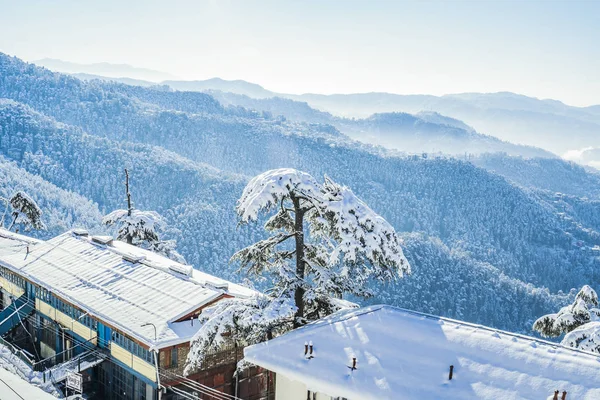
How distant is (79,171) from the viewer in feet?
618

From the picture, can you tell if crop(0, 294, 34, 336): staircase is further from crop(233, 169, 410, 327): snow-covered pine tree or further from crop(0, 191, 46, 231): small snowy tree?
crop(0, 191, 46, 231): small snowy tree

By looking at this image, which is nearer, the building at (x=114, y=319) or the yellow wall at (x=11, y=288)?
the building at (x=114, y=319)

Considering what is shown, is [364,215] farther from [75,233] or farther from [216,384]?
[75,233]

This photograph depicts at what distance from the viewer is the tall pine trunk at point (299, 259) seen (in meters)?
16.1

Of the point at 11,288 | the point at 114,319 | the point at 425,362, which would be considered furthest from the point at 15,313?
the point at 425,362

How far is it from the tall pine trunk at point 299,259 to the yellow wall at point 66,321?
12.4 m

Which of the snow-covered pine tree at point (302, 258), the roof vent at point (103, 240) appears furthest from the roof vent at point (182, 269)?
the snow-covered pine tree at point (302, 258)

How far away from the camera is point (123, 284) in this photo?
2525 centimetres

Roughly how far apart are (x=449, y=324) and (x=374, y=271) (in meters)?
2.53

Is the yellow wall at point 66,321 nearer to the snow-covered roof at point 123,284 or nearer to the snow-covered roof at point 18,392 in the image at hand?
the snow-covered roof at point 123,284

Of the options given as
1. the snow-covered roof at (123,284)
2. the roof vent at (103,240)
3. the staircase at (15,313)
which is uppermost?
the roof vent at (103,240)

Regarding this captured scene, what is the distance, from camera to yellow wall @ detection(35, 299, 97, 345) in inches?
958

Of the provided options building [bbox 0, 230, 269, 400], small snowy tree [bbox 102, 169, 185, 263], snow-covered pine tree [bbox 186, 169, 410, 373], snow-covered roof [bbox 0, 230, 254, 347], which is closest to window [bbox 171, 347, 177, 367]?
building [bbox 0, 230, 269, 400]

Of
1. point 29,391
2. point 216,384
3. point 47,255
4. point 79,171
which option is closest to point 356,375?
point 29,391
